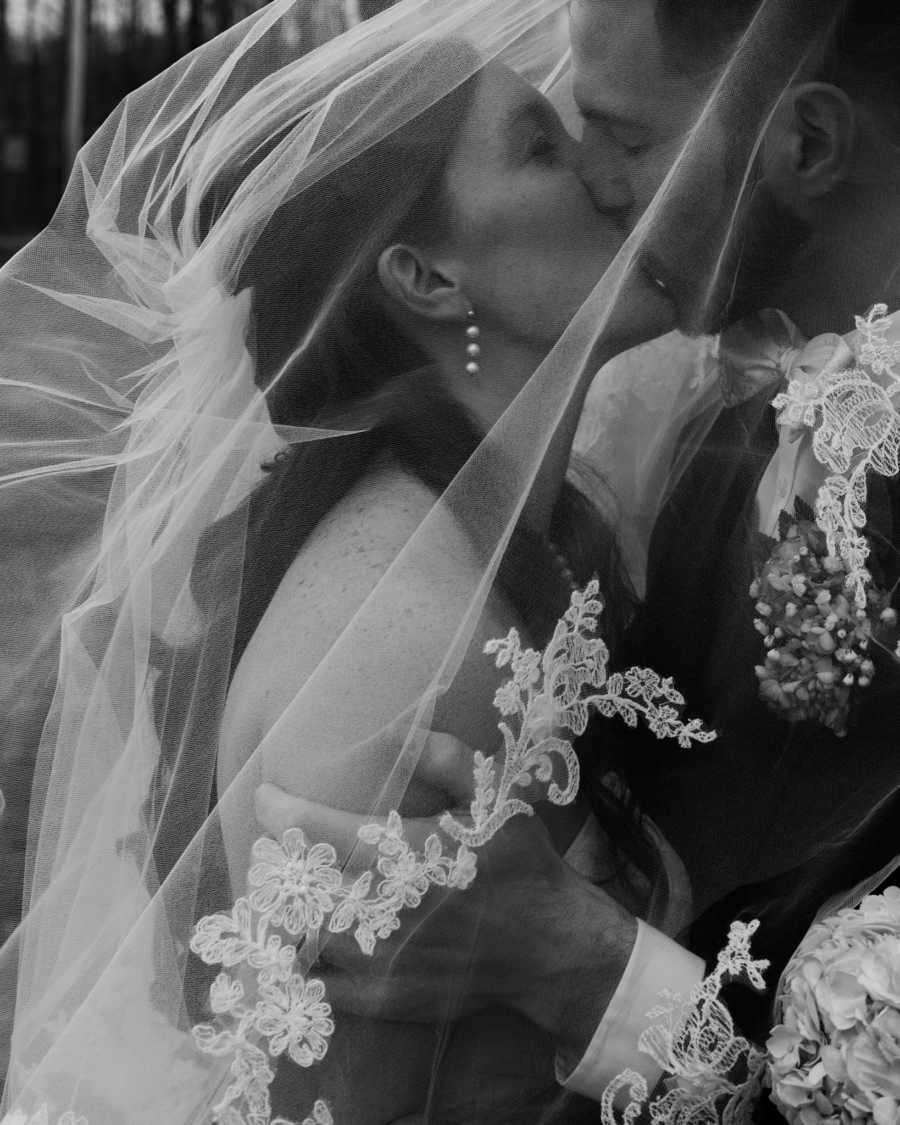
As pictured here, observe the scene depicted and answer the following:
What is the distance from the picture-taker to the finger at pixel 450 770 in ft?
4.33

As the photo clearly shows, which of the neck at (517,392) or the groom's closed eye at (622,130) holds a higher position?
the groom's closed eye at (622,130)

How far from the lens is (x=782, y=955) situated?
4.49 feet

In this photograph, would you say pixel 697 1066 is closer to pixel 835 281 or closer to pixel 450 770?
pixel 450 770

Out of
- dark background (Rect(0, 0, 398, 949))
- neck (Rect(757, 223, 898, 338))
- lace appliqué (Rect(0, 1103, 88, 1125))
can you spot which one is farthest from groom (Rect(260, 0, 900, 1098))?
dark background (Rect(0, 0, 398, 949))

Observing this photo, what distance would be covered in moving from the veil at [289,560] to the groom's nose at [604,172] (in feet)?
0.12

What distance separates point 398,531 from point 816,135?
24.5 inches

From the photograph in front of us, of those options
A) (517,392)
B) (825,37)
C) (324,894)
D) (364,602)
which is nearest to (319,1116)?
(324,894)

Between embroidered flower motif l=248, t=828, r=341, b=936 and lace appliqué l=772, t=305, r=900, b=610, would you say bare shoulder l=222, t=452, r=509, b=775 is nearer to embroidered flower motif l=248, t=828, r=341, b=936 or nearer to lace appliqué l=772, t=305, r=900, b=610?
embroidered flower motif l=248, t=828, r=341, b=936

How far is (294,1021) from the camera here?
4.23 feet

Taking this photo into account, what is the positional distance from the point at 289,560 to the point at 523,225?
0.43 metres

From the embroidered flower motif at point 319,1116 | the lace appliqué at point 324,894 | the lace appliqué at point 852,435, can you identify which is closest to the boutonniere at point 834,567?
the lace appliqué at point 852,435

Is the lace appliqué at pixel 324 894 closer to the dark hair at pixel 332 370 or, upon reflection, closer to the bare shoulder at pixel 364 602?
the bare shoulder at pixel 364 602

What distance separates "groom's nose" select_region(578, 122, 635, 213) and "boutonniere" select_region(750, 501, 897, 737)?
1.29 feet

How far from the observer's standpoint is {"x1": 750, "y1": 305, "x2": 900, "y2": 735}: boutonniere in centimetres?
135
